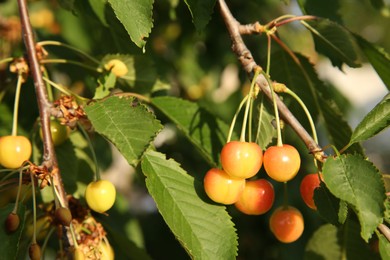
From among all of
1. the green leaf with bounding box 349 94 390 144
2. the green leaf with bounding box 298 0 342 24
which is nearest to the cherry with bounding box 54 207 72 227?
the green leaf with bounding box 349 94 390 144

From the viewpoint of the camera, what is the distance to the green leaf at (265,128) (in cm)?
127

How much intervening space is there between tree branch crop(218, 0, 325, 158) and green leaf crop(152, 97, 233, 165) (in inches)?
8.2

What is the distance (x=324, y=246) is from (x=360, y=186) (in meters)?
0.58

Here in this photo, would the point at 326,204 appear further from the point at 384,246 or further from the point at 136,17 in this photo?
the point at 136,17

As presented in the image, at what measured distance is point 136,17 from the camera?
3.55ft

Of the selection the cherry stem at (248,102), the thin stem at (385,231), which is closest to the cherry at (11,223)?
the cherry stem at (248,102)

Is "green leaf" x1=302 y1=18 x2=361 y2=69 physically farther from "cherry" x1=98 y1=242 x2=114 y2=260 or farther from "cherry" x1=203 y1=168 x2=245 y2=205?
"cherry" x1=98 y1=242 x2=114 y2=260

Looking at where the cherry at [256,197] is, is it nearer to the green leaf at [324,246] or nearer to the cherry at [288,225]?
the cherry at [288,225]

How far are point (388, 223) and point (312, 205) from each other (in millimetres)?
168

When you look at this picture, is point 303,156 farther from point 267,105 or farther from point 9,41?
point 9,41

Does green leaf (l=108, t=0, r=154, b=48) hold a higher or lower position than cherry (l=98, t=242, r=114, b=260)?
higher

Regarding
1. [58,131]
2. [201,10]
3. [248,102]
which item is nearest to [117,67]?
[58,131]

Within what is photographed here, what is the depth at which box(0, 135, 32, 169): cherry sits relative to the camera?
1201 mm

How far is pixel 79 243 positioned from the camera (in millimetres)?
1243
